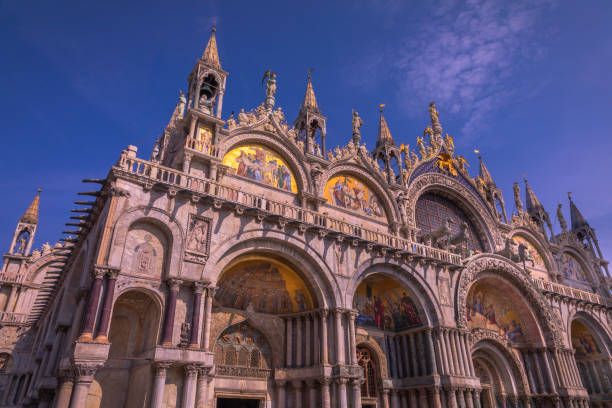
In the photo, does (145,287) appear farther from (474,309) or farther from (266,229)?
(474,309)

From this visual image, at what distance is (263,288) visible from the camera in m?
17.1

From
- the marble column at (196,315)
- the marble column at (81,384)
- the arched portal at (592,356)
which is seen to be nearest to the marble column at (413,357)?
the marble column at (196,315)

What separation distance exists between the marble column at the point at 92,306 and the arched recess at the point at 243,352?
508 centimetres

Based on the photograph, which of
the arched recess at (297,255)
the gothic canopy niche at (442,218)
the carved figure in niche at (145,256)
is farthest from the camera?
the gothic canopy niche at (442,218)

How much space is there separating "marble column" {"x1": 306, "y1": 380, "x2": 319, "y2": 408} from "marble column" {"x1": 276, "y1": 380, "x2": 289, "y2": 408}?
3.45 feet

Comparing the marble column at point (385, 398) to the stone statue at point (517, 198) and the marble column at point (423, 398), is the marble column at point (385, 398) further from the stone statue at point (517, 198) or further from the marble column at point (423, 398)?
the stone statue at point (517, 198)

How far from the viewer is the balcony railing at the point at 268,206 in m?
14.2

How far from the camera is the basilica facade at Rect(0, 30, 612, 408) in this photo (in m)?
12.8

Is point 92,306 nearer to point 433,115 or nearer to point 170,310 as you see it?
point 170,310

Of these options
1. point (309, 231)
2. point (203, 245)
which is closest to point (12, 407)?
point (203, 245)

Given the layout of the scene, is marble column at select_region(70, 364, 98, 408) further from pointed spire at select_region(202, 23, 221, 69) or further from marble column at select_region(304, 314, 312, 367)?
pointed spire at select_region(202, 23, 221, 69)

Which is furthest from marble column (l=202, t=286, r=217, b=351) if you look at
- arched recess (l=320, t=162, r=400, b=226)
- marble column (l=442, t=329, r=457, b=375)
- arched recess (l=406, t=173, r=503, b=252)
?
arched recess (l=406, t=173, r=503, b=252)

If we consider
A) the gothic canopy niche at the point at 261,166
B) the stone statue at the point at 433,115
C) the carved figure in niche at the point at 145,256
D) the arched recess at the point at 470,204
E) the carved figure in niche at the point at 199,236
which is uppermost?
the stone statue at the point at 433,115

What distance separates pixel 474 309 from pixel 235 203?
15.4 m
